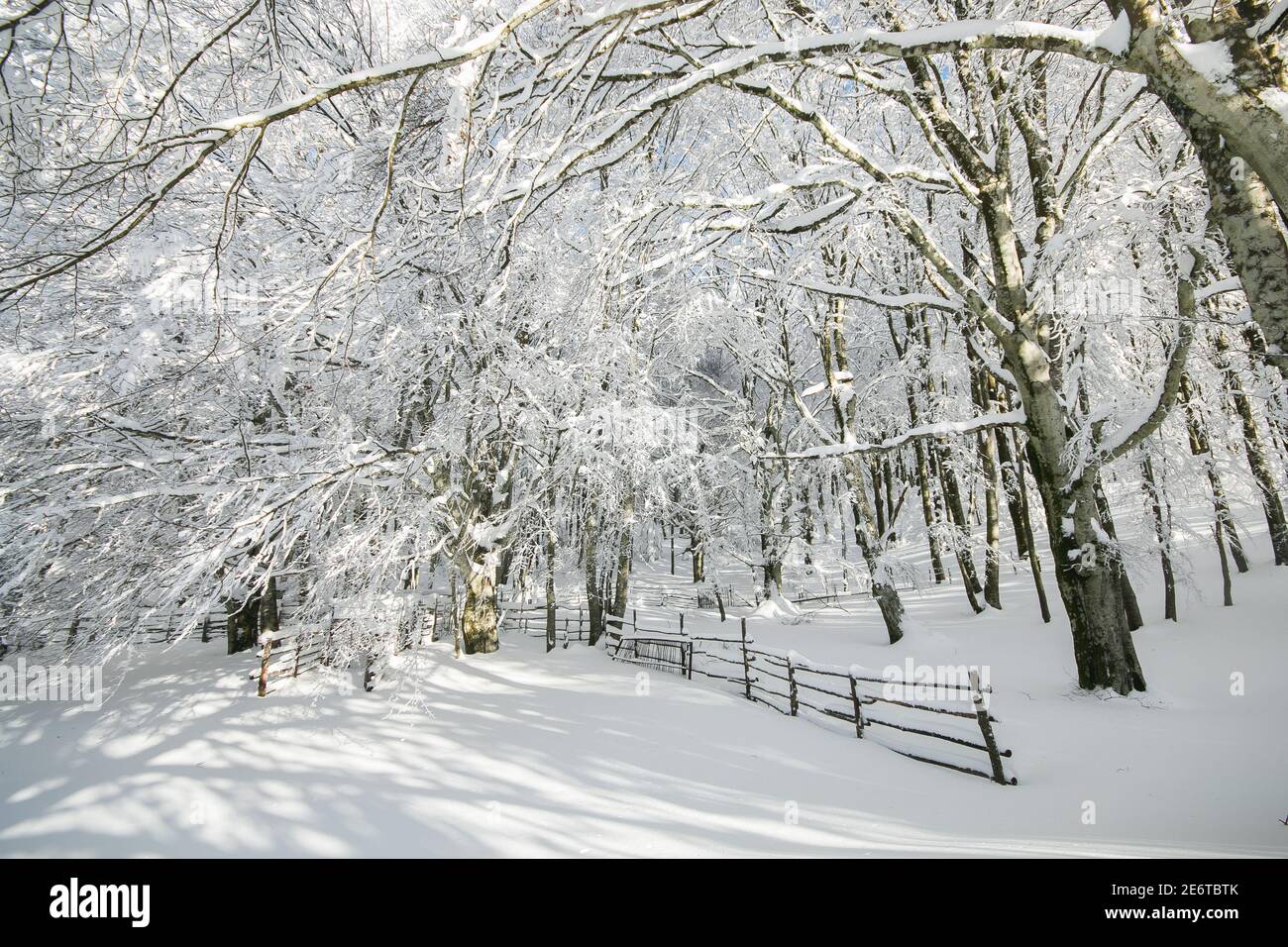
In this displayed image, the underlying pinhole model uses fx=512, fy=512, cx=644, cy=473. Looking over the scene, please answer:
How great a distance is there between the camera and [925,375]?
44.0 ft

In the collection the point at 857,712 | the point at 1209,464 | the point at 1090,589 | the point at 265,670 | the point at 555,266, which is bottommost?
the point at 857,712

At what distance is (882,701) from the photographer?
6359 millimetres

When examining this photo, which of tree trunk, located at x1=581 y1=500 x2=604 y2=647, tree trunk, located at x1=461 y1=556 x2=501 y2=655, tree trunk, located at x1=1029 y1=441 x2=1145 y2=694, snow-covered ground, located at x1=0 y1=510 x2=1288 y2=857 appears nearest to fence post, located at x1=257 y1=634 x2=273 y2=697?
snow-covered ground, located at x1=0 y1=510 x2=1288 y2=857

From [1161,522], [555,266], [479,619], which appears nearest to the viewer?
[1161,522]

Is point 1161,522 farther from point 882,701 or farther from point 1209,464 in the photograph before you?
point 882,701

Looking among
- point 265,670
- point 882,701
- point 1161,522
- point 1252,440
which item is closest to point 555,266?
point 265,670

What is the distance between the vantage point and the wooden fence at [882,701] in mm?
5211

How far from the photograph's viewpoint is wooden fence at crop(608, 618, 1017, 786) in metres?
5.21

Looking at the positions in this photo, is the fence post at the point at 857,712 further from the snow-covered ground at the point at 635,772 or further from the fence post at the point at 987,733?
the fence post at the point at 987,733

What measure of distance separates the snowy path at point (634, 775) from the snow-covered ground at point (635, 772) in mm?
29

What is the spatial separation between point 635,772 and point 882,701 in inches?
128

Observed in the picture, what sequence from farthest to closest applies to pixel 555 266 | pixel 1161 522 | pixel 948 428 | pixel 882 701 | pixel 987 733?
pixel 555 266, pixel 1161 522, pixel 882 701, pixel 948 428, pixel 987 733

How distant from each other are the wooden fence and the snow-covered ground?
1.02ft

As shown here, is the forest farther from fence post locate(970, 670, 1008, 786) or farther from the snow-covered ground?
fence post locate(970, 670, 1008, 786)
